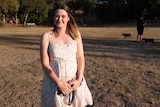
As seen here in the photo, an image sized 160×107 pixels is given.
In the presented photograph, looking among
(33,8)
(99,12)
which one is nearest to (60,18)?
(33,8)

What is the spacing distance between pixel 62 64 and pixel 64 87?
0.85 ft

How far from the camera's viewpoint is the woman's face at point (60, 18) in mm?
3817

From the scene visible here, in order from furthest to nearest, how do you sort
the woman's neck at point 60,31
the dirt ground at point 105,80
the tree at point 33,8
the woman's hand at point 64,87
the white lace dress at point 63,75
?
the tree at point 33,8 → the dirt ground at point 105,80 → the woman's neck at point 60,31 → the white lace dress at point 63,75 → the woman's hand at point 64,87

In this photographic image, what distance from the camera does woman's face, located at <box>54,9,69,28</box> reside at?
12.5 feet

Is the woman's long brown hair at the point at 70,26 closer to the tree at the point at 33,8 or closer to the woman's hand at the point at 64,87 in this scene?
the woman's hand at the point at 64,87

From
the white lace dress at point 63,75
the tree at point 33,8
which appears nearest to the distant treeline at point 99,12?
the tree at point 33,8

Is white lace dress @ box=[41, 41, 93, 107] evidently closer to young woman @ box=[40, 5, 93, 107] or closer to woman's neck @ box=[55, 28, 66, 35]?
young woman @ box=[40, 5, 93, 107]

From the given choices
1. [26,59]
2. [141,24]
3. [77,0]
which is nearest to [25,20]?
[77,0]

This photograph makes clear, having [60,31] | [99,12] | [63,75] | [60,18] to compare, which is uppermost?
[60,18]

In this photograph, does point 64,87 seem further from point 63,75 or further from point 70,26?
point 70,26

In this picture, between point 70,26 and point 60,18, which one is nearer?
point 60,18

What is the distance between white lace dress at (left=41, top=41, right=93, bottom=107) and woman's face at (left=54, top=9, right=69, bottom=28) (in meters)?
→ 0.24

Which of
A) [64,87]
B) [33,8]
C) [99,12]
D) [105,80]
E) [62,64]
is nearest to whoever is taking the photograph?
[64,87]

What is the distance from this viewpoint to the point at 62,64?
375 centimetres
